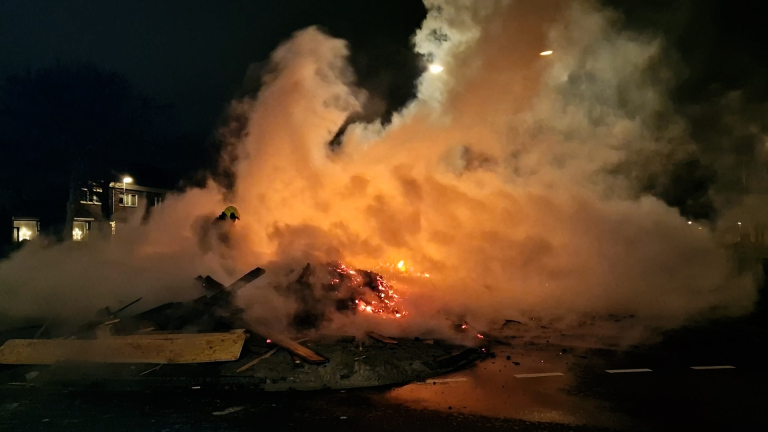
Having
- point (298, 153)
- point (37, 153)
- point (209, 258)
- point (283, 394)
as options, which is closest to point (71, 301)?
point (209, 258)

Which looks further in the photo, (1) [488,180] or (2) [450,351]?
(1) [488,180]

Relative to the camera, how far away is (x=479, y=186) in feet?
43.4

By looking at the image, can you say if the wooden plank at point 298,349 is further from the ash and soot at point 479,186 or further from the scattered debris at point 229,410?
the ash and soot at point 479,186

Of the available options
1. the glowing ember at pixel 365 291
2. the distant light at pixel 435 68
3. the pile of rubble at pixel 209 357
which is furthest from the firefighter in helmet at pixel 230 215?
the distant light at pixel 435 68

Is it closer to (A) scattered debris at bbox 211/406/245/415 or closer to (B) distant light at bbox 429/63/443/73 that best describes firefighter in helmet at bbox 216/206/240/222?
(B) distant light at bbox 429/63/443/73

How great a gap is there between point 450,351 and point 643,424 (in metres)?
3.26

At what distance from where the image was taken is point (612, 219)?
13320 millimetres

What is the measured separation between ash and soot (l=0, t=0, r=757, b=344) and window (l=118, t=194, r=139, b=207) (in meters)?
24.1

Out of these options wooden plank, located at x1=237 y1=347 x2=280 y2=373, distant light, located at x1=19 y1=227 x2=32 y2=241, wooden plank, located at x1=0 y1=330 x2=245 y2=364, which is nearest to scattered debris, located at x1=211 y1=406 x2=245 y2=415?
wooden plank, located at x1=237 y1=347 x2=280 y2=373

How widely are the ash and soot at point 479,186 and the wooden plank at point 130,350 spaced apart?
4.32 meters

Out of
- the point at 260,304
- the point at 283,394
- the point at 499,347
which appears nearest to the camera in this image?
the point at 283,394

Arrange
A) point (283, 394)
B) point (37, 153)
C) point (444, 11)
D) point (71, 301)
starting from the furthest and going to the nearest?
point (37, 153)
point (444, 11)
point (71, 301)
point (283, 394)

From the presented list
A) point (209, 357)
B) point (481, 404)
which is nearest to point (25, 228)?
point (209, 357)

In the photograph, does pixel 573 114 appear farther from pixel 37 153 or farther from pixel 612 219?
pixel 37 153
